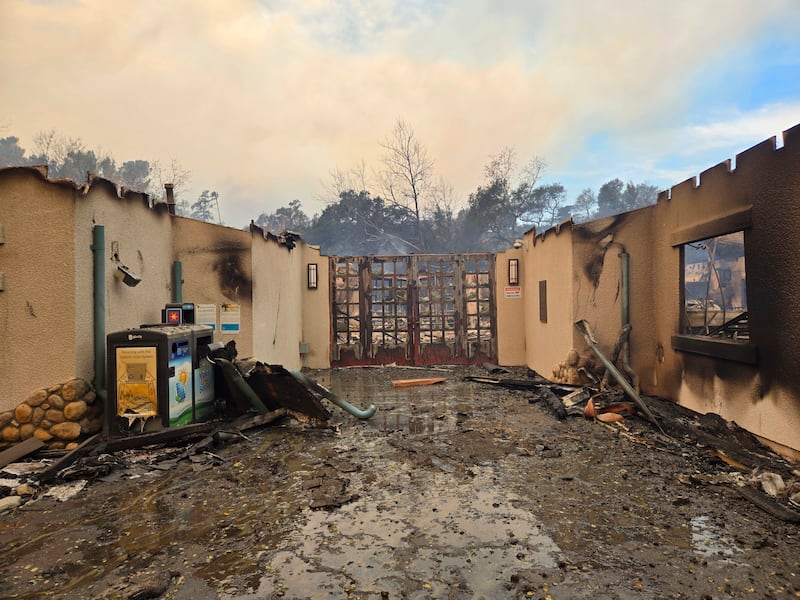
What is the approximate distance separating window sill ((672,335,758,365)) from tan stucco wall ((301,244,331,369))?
25.6 feet

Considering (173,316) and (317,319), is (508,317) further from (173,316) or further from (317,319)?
(173,316)

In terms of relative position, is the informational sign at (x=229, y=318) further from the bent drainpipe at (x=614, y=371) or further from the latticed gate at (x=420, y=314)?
the bent drainpipe at (x=614, y=371)

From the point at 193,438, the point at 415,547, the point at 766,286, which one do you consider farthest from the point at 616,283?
the point at 193,438

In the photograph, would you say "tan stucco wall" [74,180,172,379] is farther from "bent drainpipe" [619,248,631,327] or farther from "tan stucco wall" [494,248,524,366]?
"tan stucco wall" [494,248,524,366]

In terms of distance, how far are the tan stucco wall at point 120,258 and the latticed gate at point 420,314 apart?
5.57m

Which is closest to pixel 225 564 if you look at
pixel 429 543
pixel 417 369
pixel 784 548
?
pixel 429 543

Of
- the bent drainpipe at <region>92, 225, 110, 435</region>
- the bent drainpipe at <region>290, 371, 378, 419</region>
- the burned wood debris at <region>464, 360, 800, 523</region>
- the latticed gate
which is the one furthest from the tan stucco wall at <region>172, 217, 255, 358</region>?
the burned wood debris at <region>464, 360, 800, 523</region>

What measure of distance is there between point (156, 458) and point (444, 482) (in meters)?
2.87

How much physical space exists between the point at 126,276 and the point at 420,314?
751 centimetres

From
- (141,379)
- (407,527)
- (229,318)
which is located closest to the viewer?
(407,527)

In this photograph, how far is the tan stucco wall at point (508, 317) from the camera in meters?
12.0

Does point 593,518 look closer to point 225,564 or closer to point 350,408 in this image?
point 225,564

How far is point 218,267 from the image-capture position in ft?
25.9

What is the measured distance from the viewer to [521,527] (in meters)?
3.44
